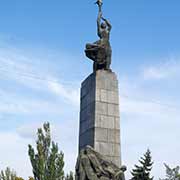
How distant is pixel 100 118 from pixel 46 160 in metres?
15.4

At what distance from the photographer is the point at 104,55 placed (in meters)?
12.9

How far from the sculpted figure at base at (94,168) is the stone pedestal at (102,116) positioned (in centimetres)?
56

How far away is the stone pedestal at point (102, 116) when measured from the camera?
11.8 metres

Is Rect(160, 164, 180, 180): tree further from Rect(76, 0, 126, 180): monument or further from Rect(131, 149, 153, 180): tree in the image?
Rect(76, 0, 126, 180): monument

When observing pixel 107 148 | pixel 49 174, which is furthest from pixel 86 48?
pixel 49 174

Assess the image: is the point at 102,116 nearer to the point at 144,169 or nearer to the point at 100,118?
the point at 100,118

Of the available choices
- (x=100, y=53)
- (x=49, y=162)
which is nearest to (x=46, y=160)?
(x=49, y=162)

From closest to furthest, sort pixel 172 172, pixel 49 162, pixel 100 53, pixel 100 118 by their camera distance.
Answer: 1. pixel 100 118
2. pixel 100 53
3. pixel 49 162
4. pixel 172 172

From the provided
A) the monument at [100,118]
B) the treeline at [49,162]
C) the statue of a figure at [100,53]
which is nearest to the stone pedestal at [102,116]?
the monument at [100,118]

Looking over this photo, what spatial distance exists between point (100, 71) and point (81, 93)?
4.20 ft

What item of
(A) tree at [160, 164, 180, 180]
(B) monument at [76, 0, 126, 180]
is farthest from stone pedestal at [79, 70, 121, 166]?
(A) tree at [160, 164, 180, 180]

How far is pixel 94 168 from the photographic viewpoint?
1074cm

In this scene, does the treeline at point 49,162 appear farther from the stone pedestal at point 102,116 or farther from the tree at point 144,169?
the stone pedestal at point 102,116

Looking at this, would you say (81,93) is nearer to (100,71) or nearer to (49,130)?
(100,71)
